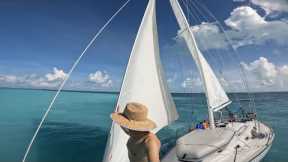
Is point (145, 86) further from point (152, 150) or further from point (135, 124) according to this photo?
point (152, 150)

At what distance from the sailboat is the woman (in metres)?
7.29

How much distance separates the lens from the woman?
4.07m

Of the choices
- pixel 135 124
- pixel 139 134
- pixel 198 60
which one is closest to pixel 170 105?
pixel 198 60

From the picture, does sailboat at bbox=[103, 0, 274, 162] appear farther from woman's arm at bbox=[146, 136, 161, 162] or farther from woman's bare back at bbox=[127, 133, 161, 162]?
woman's arm at bbox=[146, 136, 161, 162]

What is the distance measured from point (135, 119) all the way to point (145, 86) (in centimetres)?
945

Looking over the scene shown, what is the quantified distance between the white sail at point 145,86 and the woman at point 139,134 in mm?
7470

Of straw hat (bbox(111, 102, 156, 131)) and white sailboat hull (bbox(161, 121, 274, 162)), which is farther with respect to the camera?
white sailboat hull (bbox(161, 121, 274, 162))

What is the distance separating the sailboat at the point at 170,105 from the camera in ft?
39.2

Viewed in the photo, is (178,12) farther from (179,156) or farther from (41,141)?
(41,141)

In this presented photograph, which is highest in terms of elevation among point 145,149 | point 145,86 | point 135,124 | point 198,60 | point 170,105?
point 198,60

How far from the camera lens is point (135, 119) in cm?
429

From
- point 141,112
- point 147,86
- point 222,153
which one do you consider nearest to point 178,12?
point 147,86

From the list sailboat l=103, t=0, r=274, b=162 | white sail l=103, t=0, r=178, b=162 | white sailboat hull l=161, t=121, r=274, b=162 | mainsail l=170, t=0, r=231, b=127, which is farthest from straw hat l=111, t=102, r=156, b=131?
mainsail l=170, t=0, r=231, b=127

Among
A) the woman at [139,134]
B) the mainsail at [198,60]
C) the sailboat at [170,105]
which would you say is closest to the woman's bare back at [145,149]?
the woman at [139,134]
